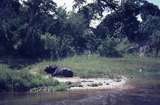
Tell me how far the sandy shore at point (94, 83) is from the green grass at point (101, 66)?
1.97 meters

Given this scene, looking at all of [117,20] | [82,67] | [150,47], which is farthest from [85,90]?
[117,20]

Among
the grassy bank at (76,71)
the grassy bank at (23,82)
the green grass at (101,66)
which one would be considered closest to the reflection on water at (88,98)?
the grassy bank at (23,82)

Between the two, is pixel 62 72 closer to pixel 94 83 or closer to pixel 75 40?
pixel 94 83

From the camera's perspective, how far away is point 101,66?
Result: 43094 mm

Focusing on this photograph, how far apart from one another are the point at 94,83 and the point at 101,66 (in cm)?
957

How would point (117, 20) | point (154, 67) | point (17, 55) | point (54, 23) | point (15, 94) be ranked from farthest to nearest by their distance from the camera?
point (117, 20) → point (54, 23) → point (17, 55) → point (154, 67) → point (15, 94)

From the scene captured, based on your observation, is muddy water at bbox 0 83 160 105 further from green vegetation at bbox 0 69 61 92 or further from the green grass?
the green grass

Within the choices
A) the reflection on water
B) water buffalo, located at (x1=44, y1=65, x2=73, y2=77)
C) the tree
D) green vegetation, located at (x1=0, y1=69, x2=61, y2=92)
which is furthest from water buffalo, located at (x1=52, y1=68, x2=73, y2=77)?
the tree

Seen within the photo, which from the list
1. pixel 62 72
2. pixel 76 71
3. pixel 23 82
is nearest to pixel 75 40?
pixel 76 71

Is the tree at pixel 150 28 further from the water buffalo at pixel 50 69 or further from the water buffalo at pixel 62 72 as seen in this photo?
the water buffalo at pixel 62 72

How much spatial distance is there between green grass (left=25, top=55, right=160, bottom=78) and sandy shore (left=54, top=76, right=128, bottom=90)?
6.47 feet

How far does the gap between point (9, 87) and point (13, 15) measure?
29788 millimetres

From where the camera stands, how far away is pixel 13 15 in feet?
192

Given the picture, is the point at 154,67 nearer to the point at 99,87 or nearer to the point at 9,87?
the point at 99,87
